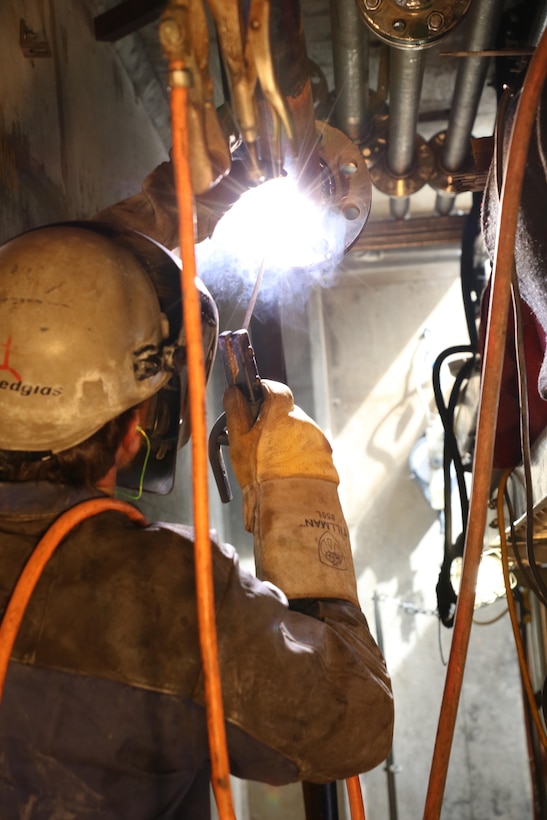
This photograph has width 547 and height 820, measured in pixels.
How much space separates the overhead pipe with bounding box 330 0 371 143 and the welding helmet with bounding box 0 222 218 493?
3.79 ft

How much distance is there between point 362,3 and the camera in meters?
1.78

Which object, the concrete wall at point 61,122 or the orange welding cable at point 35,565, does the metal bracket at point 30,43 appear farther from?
the orange welding cable at point 35,565

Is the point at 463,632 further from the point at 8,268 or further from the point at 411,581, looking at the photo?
the point at 411,581

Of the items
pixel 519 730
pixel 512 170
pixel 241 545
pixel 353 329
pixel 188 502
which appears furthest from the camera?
pixel 353 329

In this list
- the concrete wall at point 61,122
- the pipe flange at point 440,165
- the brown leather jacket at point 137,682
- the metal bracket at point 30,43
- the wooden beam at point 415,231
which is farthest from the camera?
the wooden beam at point 415,231

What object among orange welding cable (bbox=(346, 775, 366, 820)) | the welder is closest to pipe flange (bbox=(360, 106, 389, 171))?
the welder

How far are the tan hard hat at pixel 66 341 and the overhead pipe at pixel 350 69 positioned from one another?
47.6 inches

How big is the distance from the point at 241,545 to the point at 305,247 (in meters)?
2.31

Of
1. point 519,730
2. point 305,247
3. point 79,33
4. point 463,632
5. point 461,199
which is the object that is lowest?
point 463,632

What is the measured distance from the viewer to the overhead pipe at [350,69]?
2.11m

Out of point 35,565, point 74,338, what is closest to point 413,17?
point 74,338

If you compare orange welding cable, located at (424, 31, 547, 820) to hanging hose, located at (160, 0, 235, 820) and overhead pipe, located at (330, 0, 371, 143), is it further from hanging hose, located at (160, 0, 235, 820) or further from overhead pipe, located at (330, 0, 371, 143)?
overhead pipe, located at (330, 0, 371, 143)

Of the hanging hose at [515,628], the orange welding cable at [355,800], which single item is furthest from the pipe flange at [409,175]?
the orange welding cable at [355,800]

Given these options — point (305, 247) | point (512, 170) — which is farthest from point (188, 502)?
point (512, 170)
